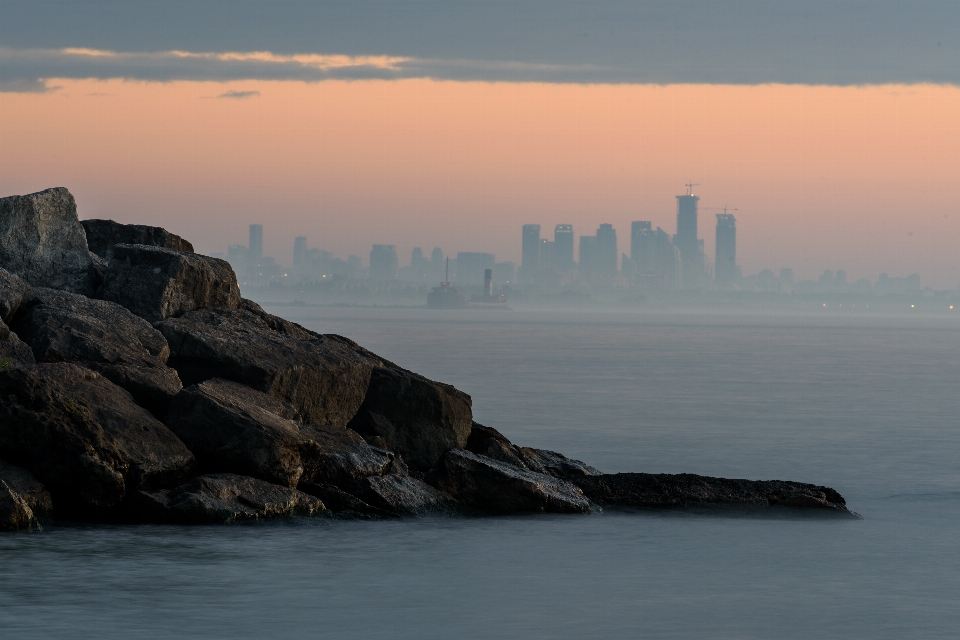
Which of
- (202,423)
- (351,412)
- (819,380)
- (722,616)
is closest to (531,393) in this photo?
(819,380)

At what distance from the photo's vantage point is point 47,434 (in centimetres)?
1819

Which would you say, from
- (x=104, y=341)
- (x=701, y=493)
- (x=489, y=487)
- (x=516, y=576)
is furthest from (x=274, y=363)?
(x=701, y=493)

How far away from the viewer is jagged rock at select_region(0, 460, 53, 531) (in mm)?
17797

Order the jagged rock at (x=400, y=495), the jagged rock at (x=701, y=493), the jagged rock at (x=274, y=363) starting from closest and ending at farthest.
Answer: the jagged rock at (x=400, y=495) → the jagged rock at (x=274, y=363) → the jagged rock at (x=701, y=493)

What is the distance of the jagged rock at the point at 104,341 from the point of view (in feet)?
67.3

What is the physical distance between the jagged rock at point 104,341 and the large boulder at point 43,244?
7.14ft

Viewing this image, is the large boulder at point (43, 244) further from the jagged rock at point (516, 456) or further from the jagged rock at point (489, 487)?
the jagged rock at point (489, 487)

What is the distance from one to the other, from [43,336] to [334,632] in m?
9.81

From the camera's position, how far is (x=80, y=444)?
18188mm

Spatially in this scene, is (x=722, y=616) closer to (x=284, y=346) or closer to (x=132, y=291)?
(x=284, y=346)

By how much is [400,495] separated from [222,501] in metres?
3.05

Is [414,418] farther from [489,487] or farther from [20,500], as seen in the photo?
[20,500]

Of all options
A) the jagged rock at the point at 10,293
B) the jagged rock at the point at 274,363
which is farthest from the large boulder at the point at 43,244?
the jagged rock at the point at 274,363

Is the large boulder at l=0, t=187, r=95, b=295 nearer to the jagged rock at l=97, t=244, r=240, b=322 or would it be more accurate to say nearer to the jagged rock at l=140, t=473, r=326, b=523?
the jagged rock at l=97, t=244, r=240, b=322
